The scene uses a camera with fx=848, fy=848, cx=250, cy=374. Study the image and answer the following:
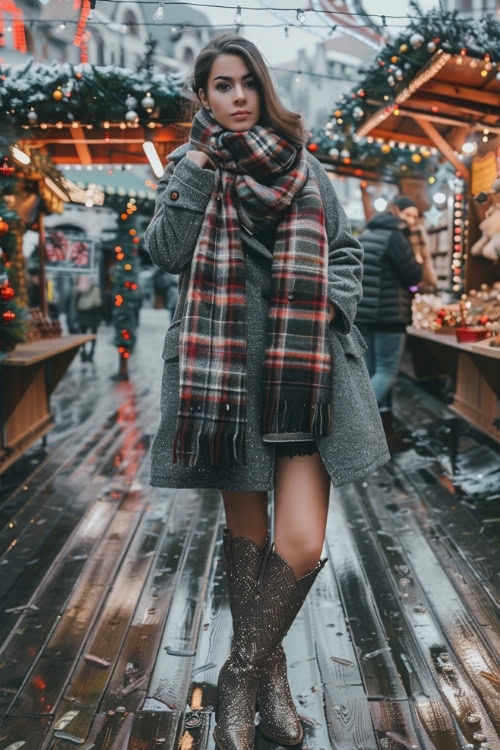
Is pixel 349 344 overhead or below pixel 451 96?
below

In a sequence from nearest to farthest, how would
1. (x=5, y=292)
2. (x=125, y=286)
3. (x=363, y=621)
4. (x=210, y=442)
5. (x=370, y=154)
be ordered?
(x=210, y=442)
(x=363, y=621)
(x=5, y=292)
(x=370, y=154)
(x=125, y=286)

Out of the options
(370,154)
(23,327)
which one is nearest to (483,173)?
(370,154)

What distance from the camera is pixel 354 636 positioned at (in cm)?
297

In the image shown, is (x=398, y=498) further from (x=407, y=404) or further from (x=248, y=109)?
(x=407, y=404)

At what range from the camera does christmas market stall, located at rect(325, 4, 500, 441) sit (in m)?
5.79

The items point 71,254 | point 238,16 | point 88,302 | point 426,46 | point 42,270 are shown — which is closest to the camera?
point 238,16

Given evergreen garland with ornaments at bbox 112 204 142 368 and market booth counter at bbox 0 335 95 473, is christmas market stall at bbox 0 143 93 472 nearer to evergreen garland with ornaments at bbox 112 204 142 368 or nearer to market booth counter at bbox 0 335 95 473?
market booth counter at bbox 0 335 95 473

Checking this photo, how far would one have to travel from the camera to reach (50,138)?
7203 mm

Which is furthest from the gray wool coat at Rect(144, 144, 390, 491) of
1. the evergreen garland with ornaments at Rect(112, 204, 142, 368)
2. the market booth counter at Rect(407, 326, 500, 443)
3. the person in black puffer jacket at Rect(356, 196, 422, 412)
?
the evergreen garland with ornaments at Rect(112, 204, 142, 368)

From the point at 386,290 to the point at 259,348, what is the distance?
425 centimetres

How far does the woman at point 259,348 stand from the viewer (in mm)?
2076

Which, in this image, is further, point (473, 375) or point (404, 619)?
point (473, 375)

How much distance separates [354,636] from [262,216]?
160 cm

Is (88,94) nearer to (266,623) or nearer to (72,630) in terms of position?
(72,630)
